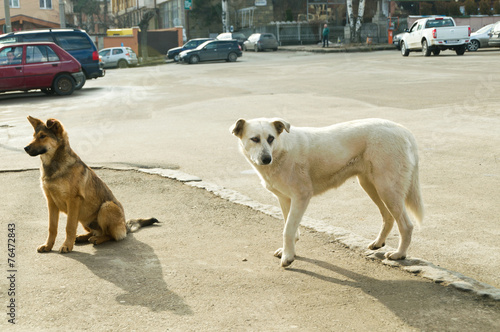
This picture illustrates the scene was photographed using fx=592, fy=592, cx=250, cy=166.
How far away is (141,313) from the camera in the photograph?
3.99 meters

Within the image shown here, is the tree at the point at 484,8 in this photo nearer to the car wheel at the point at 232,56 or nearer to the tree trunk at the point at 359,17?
the tree trunk at the point at 359,17

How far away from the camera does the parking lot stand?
6062 millimetres

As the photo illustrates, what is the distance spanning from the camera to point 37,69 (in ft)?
65.9

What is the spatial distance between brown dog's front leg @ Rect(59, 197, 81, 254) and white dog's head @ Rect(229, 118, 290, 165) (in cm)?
159

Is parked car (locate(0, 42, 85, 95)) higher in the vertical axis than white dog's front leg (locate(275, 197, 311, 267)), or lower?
higher

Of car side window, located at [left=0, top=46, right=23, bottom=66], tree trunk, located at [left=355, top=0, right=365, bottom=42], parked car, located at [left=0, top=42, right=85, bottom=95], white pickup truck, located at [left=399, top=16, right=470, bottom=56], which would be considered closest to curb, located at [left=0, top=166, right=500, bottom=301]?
parked car, located at [left=0, top=42, right=85, bottom=95]

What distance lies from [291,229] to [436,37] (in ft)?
102

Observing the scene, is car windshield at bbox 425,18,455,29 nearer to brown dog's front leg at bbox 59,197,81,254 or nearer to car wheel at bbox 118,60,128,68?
car wheel at bbox 118,60,128,68

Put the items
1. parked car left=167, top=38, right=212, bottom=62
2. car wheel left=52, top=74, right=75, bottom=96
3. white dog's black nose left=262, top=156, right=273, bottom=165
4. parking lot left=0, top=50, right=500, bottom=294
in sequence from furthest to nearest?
parked car left=167, top=38, right=212, bottom=62
car wheel left=52, top=74, right=75, bottom=96
parking lot left=0, top=50, right=500, bottom=294
white dog's black nose left=262, top=156, right=273, bottom=165

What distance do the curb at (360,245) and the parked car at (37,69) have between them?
43.5ft

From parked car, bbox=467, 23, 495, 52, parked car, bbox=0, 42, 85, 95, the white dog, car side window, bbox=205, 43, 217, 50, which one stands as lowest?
the white dog

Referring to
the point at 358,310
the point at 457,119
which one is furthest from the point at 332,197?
the point at 457,119

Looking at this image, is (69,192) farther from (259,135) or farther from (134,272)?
A: (259,135)

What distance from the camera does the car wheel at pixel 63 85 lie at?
20516 mm
